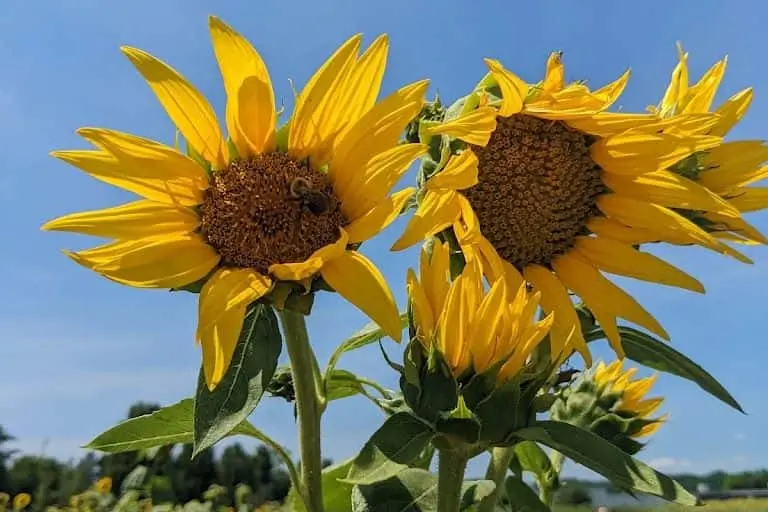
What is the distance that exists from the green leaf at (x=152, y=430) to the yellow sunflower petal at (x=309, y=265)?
29 cm

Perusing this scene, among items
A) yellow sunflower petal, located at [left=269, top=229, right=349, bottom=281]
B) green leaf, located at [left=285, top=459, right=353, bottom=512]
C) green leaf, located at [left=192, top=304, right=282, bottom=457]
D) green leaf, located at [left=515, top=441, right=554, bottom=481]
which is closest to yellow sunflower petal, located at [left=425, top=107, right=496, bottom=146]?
yellow sunflower petal, located at [left=269, top=229, right=349, bottom=281]

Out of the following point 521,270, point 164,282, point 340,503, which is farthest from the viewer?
point 340,503

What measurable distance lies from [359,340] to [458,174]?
33cm

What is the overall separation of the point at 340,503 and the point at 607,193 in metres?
0.66

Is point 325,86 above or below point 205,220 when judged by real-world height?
above

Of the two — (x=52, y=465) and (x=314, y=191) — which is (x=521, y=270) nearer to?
(x=314, y=191)

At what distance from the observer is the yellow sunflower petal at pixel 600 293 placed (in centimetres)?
134

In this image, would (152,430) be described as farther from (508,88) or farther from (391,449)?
(508,88)

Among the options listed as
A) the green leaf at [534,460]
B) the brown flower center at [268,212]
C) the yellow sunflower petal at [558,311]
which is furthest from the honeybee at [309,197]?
the green leaf at [534,460]

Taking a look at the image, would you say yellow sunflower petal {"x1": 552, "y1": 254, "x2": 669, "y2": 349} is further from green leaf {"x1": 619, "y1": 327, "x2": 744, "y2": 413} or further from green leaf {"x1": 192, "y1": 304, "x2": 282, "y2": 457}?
green leaf {"x1": 192, "y1": 304, "x2": 282, "y2": 457}

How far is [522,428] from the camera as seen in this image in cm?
117

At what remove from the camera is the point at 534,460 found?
1808 mm

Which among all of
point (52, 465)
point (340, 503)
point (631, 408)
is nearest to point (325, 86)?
point (340, 503)

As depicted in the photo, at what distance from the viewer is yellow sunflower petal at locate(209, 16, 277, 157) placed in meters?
1.17
